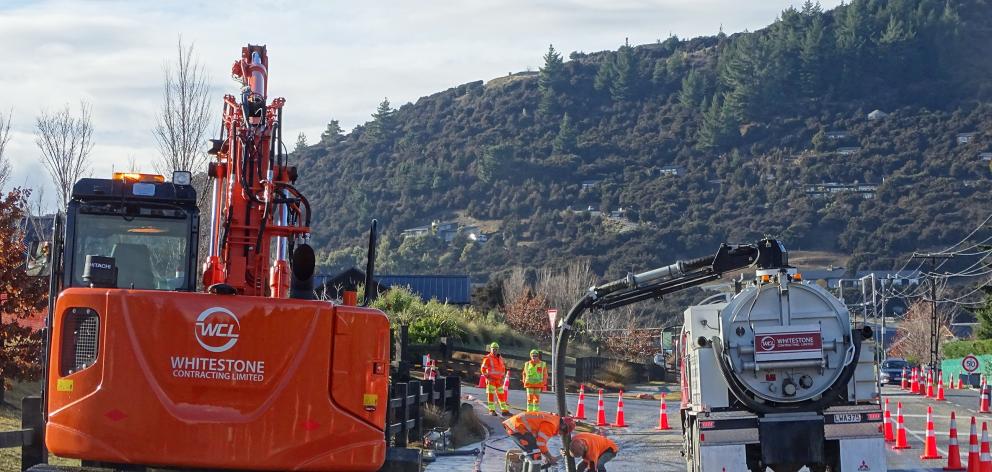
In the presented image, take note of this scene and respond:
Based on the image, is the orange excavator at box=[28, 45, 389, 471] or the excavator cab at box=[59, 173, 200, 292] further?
the excavator cab at box=[59, 173, 200, 292]

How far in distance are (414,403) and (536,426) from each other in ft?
18.1

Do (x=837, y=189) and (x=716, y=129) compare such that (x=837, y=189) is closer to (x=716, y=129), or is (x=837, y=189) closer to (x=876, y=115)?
(x=716, y=129)

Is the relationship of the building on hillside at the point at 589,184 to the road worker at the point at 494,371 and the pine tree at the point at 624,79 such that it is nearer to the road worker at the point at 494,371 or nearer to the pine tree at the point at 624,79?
the pine tree at the point at 624,79

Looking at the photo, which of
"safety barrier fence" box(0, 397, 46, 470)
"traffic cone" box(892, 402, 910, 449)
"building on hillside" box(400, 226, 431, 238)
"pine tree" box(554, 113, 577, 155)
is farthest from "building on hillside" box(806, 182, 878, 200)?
"safety barrier fence" box(0, 397, 46, 470)

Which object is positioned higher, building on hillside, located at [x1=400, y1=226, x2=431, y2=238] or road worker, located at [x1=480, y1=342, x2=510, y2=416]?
building on hillside, located at [x1=400, y1=226, x2=431, y2=238]

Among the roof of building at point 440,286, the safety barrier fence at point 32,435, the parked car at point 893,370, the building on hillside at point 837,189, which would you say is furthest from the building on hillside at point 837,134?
the safety barrier fence at point 32,435

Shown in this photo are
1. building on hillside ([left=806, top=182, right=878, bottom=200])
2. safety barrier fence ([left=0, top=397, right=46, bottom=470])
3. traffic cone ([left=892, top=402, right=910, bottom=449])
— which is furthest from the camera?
building on hillside ([left=806, top=182, right=878, bottom=200])

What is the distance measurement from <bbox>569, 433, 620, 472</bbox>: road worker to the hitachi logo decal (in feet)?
21.3

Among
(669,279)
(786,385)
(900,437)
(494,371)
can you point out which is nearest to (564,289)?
(494,371)

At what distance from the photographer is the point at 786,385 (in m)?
16.5

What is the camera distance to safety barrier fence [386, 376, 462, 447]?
748 inches

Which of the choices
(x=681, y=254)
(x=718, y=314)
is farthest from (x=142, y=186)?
(x=681, y=254)

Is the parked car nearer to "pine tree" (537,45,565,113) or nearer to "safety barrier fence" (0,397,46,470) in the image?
"safety barrier fence" (0,397,46,470)

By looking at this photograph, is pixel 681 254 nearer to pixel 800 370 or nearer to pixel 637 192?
pixel 637 192
